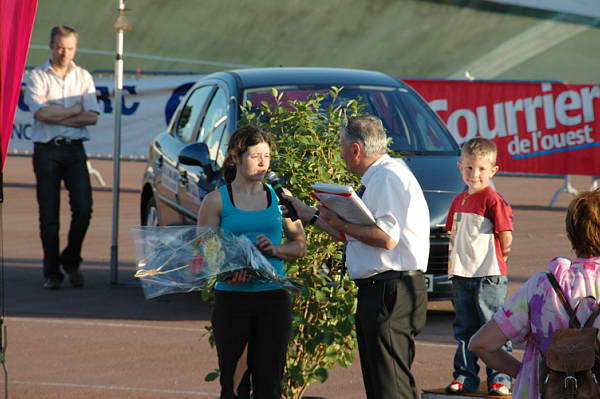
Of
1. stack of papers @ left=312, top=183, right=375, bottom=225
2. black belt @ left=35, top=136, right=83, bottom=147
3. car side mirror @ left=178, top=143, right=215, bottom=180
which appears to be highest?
black belt @ left=35, top=136, right=83, bottom=147

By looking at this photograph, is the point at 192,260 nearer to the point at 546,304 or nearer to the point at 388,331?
the point at 388,331

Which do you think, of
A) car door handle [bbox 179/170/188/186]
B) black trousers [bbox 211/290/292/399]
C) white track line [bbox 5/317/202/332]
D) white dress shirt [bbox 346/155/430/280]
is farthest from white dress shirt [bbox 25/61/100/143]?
white dress shirt [bbox 346/155/430/280]

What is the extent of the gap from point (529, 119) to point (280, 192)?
1322 centimetres

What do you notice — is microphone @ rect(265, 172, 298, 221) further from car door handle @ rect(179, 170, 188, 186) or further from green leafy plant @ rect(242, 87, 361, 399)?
car door handle @ rect(179, 170, 188, 186)

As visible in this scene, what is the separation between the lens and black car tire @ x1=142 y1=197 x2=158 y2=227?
1131 centimetres

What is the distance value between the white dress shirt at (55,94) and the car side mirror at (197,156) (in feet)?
7.33

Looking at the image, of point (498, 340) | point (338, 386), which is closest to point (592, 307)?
point (498, 340)

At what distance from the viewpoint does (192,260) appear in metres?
5.47

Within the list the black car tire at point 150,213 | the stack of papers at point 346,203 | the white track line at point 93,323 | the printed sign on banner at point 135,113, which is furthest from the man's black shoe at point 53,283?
the printed sign on banner at point 135,113

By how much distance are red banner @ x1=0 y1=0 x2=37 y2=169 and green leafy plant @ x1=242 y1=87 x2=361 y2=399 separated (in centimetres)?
131

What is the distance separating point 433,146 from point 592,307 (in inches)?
234

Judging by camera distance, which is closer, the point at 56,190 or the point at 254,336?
the point at 254,336

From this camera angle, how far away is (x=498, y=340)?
13.5 feet

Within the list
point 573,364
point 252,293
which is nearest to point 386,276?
point 252,293
